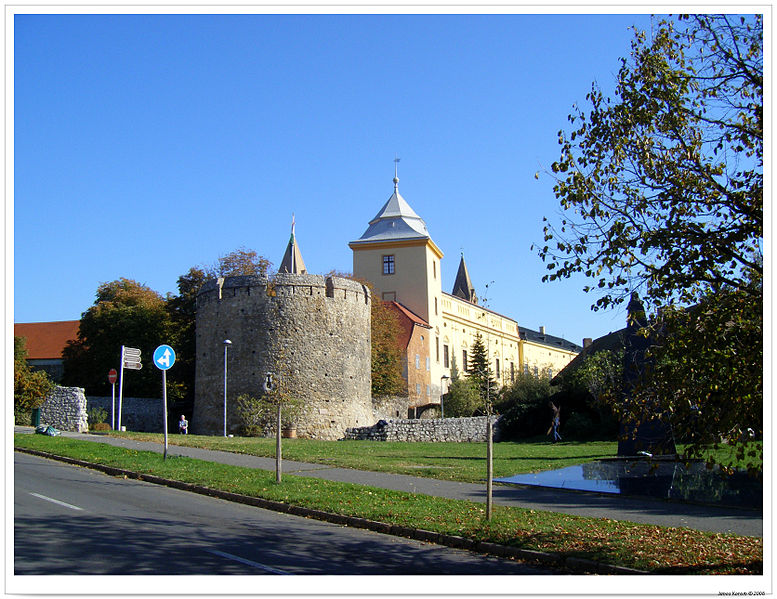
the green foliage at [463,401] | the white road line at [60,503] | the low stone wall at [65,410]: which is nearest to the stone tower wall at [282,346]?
the low stone wall at [65,410]

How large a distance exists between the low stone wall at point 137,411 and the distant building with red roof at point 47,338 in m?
31.4

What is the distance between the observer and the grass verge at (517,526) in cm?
815

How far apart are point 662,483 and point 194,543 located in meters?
10.5

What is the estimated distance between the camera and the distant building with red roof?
214ft

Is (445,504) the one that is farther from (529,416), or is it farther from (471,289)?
(471,289)

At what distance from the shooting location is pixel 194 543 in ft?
28.4

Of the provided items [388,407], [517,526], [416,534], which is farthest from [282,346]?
[517,526]

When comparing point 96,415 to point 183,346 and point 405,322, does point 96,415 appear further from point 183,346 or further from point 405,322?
point 405,322

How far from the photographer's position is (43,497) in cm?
1162

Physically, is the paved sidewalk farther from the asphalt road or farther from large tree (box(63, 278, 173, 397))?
large tree (box(63, 278, 173, 397))

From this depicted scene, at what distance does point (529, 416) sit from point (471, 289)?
61.6 metres

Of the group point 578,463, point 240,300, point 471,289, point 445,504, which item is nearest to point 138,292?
point 240,300

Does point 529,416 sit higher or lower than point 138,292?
lower
